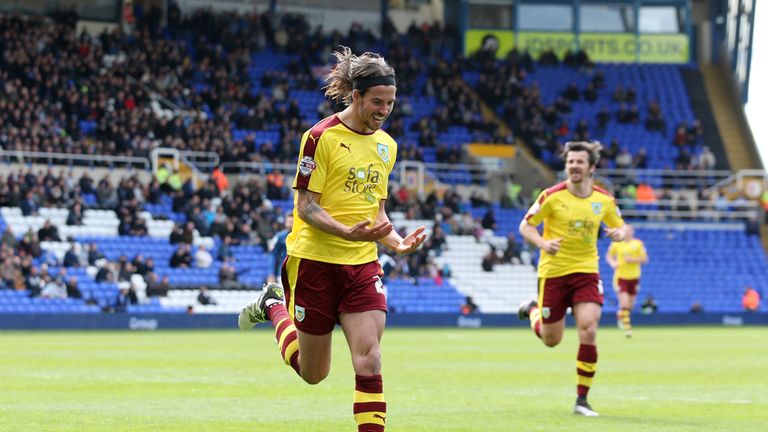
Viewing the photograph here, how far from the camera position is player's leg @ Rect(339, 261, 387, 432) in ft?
27.9

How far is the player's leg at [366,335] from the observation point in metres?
8.51

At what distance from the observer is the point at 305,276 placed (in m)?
9.04

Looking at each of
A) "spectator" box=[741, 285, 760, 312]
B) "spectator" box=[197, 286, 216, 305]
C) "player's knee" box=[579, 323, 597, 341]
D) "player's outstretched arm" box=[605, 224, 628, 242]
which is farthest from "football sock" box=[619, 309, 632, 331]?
"player's knee" box=[579, 323, 597, 341]

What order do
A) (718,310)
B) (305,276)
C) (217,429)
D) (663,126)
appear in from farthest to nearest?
(663,126)
(718,310)
(217,429)
(305,276)

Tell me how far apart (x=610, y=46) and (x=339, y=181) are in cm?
5101

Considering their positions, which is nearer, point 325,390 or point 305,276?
point 305,276

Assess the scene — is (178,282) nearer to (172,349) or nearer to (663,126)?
(172,349)

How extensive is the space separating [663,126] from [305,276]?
46525mm

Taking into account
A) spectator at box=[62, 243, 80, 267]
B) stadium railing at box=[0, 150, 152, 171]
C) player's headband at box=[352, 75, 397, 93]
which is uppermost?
player's headband at box=[352, 75, 397, 93]

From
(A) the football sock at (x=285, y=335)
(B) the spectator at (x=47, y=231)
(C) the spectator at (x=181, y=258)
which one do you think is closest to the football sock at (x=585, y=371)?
(A) the football sock at (x=285, y=335)

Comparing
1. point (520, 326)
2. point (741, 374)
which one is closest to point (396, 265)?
point (520, 326)

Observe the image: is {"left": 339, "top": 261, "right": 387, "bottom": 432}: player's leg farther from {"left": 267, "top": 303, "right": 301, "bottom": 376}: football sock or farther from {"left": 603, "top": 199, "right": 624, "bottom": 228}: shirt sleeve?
{"left": 603, "top": 199, "right": 624, "bottom": 228}: shirt sleeve

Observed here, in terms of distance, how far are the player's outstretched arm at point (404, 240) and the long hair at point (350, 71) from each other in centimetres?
86

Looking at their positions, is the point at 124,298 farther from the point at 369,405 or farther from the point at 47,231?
the point at 369,405
